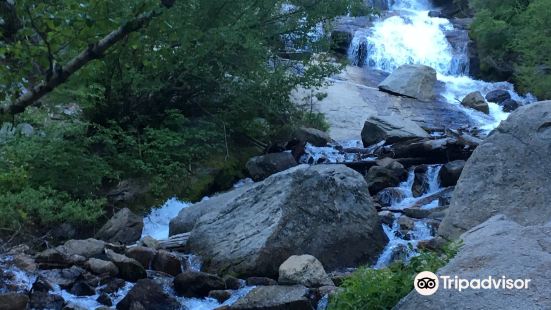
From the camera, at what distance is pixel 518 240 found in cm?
445

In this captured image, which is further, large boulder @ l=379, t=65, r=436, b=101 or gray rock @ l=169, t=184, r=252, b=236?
large boulder @ l=379, t=65, r=436, b=101

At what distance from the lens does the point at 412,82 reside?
64.5 ft

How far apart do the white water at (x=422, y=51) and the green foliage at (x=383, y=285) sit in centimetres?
1560

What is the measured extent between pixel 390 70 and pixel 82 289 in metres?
17.8

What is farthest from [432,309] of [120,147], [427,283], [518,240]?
[120,147]

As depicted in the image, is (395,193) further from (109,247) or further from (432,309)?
(432,309)

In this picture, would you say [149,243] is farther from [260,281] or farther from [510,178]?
[510,178]

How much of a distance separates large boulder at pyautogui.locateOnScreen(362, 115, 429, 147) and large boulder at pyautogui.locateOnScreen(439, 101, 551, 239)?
18.6 feet

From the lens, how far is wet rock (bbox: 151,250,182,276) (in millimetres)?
7586

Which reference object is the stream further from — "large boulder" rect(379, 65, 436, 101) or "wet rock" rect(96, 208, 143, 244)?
"large boulder" rect(379, 65, 436, 101)

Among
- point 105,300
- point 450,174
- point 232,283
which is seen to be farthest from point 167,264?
point 450,174

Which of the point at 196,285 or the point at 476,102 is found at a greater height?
the point at 196,285
